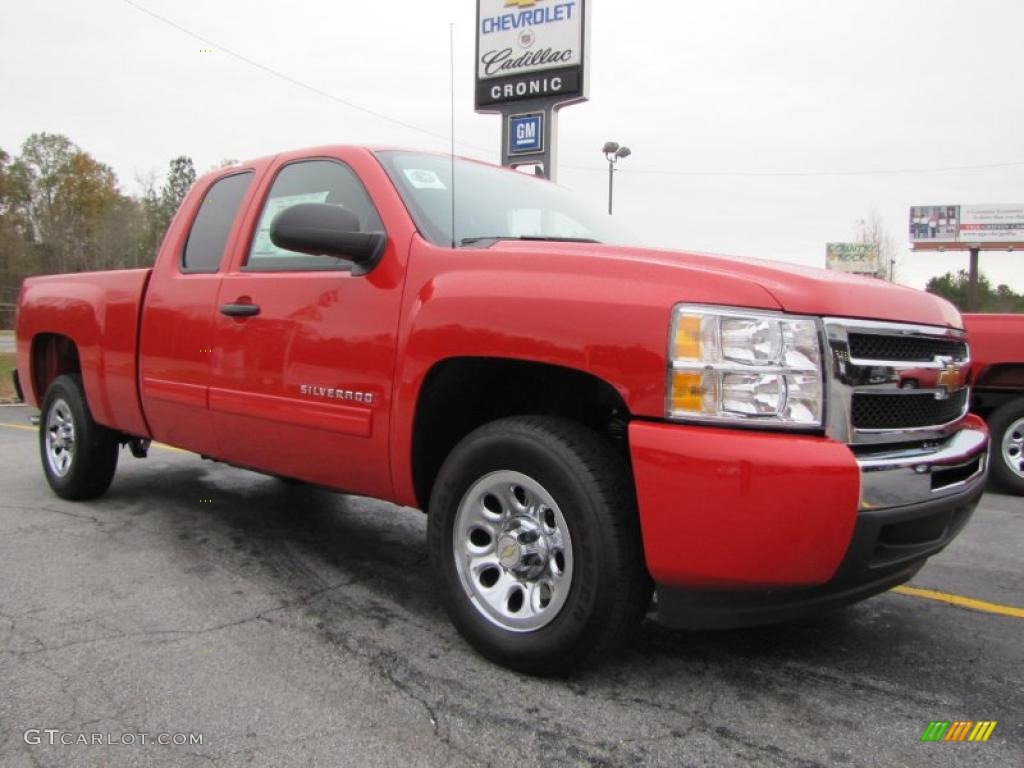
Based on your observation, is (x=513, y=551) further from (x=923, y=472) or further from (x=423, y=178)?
(x=423, y=178)

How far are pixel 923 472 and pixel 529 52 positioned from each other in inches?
512

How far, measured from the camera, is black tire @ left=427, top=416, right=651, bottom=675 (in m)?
2.42

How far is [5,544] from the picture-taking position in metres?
4.22

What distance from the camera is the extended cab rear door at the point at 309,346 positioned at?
3.11 metres

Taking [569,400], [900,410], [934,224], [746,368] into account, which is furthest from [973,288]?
[746,368]

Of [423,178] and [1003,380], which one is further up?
[423,178]

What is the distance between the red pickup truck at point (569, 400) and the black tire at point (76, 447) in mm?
1469

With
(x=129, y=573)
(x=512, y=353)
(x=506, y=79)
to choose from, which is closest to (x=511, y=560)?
(x=512, y=353)

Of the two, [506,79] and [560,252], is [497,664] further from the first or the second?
[506,79]

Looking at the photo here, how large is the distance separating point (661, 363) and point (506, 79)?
1309 cm

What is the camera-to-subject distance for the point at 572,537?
8.16 ft

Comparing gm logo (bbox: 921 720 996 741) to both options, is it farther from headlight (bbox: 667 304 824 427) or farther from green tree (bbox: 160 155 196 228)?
green tree (bbox: 160 155 196 228)

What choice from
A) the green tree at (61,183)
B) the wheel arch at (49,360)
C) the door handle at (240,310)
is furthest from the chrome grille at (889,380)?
the green tree at (61,183)

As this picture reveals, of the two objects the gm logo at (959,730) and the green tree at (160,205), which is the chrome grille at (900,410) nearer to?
the gm logo at (959,730)
